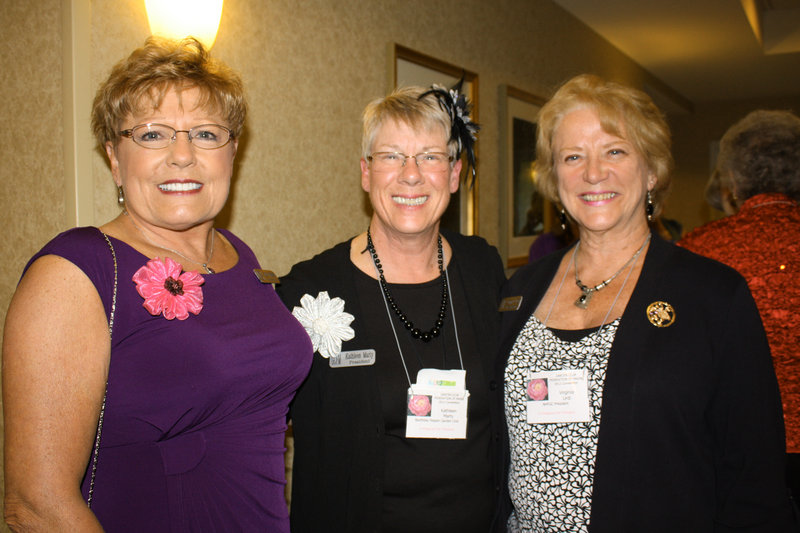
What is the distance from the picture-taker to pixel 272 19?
254 centimetres

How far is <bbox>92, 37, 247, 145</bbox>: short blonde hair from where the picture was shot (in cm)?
151

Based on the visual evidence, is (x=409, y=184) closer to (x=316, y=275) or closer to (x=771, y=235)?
(x=316, y=275)

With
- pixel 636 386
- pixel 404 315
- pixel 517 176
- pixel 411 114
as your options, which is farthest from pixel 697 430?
pixel 517 176

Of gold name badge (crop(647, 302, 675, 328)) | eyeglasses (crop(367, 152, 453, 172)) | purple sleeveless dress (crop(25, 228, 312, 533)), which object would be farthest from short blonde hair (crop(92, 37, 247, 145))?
gold name badge (crop(647, 302, 675, 328))

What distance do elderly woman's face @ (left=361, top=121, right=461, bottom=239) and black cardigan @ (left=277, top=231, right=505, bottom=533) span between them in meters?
0.24

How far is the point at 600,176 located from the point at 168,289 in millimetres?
1303

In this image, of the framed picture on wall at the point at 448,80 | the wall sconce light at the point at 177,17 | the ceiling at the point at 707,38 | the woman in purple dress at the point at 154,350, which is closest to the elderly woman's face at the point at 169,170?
the woman in purple dress at the point at 154,350

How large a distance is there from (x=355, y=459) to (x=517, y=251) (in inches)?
130

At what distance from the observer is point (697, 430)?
160cm

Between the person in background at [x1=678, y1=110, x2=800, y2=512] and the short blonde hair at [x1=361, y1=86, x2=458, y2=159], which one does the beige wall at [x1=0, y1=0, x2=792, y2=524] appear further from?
the person in background at [x1=678, y1=110, x2=800, y2=512]

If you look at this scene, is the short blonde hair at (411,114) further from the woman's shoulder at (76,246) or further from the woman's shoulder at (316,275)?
the woman's shoulder at (76,246)

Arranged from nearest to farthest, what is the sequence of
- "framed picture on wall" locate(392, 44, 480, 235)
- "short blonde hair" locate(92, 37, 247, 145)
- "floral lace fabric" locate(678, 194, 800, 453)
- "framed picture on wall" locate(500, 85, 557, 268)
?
"short blonde hair" locate(92, 37, 247, 145) < "floral lace fabric" locate(678, 194, 800, 453) < "framed picture on wall" locate(392, 44, 480, 235) < "framed picture on wall" locate(500, 85, 557, 268)

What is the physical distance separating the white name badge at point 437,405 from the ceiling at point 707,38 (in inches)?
184

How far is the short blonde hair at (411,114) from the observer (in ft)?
6.57
